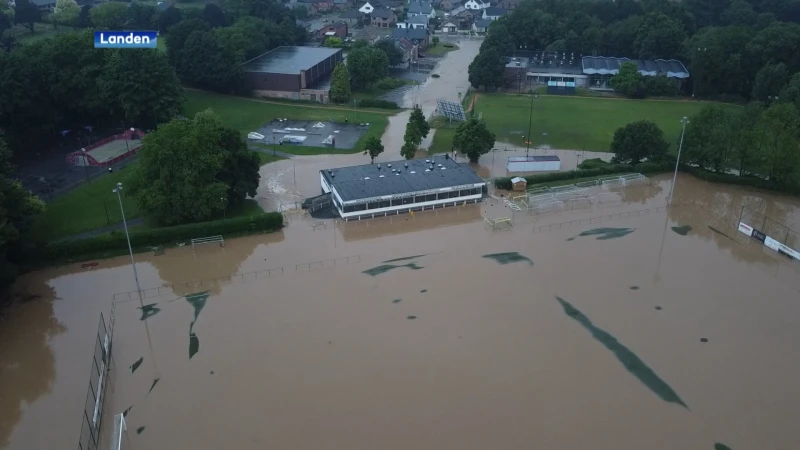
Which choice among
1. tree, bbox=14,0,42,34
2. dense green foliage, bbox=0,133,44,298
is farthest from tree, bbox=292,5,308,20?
dense green foliage, bbox=0,133,44,298

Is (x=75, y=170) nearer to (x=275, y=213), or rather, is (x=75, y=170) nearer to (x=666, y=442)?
(x=275, y=213)

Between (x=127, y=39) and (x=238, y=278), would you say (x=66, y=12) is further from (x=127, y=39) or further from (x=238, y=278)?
(x=238, y=278)

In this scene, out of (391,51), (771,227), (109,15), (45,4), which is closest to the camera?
(771,227)

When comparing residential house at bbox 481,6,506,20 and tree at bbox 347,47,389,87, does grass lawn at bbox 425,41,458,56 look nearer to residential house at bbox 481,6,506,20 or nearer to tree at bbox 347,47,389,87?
residential house at bbox 481,6,506,20

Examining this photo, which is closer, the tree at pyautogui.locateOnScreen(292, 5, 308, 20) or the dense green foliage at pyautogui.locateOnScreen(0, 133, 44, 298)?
the dense green foliage at pyautogui.locateOnScreen(0, 133, 44, 298)

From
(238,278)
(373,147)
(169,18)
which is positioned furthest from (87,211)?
(169,18)

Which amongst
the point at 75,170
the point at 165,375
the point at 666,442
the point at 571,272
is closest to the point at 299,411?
the point at 165,375
